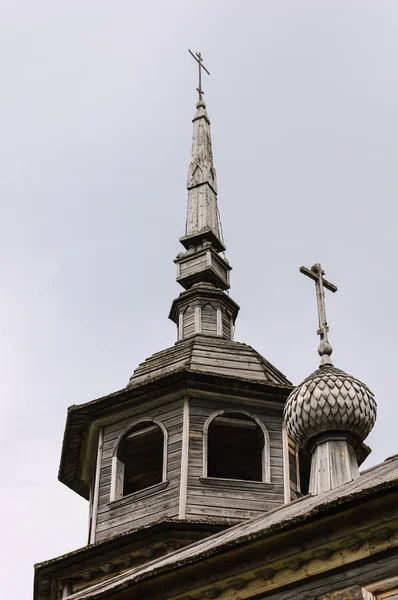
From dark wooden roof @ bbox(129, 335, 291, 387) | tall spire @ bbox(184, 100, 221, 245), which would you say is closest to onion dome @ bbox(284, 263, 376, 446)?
dark wooden roof @ bbox(129, 335, 291, 387)

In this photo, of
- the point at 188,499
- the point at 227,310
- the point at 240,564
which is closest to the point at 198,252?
the point at 227,310

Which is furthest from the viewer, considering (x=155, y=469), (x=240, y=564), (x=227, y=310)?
(x=227, y=310)

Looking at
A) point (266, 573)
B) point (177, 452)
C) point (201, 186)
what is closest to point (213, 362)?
point (177, 452)

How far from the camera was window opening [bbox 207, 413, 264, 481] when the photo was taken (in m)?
23.7

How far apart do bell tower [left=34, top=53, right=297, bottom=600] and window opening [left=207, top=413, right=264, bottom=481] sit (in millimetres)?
19

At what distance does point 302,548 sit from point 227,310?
14484 mm

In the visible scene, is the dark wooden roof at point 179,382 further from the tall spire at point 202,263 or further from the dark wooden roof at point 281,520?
the dark wooden roof at point 281,520

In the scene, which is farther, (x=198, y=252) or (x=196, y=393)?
(x=198, y=252)

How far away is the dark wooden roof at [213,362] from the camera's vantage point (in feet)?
75.7

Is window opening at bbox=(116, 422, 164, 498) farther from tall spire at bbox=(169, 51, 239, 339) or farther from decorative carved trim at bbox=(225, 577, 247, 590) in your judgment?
decorative carved trim at bbox=(225, 577, 247, 590)

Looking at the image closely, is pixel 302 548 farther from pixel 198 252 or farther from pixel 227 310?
pixel 198 252

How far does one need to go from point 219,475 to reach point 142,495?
3604 millimetres

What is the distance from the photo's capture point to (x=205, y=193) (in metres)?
30.6

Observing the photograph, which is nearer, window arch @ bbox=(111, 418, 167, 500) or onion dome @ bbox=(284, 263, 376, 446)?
onion dome @ bbox=(284, 263, 376, 446)
